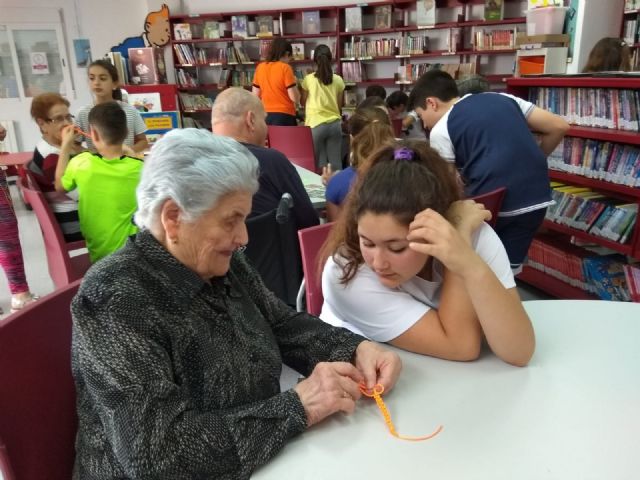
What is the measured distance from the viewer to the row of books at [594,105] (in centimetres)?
278

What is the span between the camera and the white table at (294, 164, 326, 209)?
9.20 feet

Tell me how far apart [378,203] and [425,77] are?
1702 mm

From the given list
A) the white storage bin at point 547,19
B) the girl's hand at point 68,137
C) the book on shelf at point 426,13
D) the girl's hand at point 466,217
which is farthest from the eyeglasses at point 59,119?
the book on shelf at point 426,13

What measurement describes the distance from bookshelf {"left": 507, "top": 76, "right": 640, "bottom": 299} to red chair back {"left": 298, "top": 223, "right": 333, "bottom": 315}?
1.99 m

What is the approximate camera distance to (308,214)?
2.44m

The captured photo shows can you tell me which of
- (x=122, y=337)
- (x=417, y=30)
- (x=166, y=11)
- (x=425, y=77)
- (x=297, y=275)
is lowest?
(x=297, y=275)

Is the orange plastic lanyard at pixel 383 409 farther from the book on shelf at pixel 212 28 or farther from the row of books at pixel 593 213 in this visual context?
the book on shelf at pixel 212 28

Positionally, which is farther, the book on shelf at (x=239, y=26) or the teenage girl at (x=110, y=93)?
the book on shelf at (x=239, y=26)

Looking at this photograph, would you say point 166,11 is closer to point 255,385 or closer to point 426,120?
point 426,120

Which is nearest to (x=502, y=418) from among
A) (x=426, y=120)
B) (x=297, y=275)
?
(x=297, y=275)

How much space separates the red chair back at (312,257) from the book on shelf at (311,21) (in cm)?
665

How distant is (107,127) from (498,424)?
2338 millimetres

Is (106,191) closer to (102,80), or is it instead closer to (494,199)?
(102,80)

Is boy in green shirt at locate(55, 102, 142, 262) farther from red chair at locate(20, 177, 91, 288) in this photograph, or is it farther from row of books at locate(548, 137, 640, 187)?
row of books at locate(548, 137, 640, 187)
